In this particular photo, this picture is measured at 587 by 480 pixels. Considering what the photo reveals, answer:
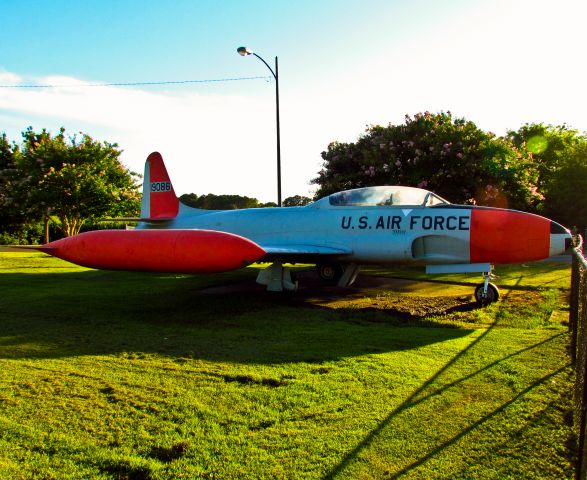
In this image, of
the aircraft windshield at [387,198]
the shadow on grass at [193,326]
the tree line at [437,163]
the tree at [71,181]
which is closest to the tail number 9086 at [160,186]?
the shadow on grass at [193,326]

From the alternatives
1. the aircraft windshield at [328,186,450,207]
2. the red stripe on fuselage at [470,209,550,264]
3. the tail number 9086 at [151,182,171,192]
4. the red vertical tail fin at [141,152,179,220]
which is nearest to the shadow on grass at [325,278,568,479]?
the red stripe on fuselage at [470,209,550,264]

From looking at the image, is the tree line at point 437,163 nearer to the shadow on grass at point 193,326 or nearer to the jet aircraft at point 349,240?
the jet aircraft at point 349,240

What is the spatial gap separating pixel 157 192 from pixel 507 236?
32.7ft

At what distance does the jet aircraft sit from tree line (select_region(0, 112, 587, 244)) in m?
8.61

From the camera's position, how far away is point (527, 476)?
2.70m

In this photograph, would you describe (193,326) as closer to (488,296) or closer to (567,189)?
(488,296)

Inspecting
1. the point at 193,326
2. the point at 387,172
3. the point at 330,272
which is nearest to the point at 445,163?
the point at 387,172

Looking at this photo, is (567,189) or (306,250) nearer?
(306,250)

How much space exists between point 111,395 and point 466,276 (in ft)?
36.6

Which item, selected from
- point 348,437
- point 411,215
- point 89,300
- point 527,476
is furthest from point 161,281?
point 527,476

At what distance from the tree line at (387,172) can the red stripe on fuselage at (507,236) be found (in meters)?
9.28

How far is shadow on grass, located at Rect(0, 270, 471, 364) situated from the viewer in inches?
211

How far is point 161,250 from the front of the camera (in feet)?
22.0

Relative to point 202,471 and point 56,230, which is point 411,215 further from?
point 56,230
